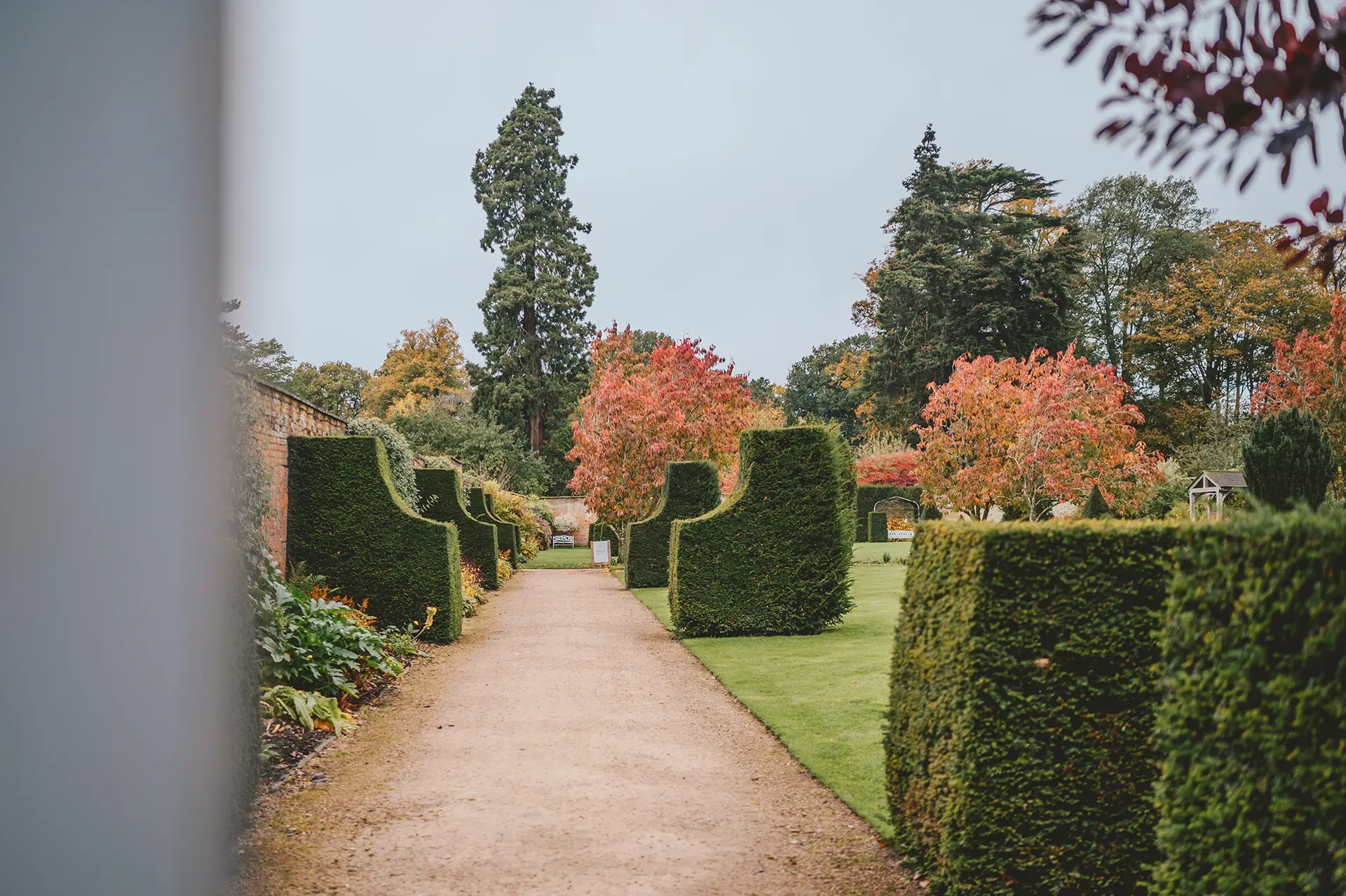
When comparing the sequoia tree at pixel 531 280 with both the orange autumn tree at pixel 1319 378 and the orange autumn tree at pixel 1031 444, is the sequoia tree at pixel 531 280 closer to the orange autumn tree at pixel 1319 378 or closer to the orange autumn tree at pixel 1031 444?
the orange autumn tree at pixel 1031 444

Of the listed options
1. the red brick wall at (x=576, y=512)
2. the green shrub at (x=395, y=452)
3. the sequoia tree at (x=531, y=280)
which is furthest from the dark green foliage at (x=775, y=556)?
the red brick wall at (x=576, y=512)

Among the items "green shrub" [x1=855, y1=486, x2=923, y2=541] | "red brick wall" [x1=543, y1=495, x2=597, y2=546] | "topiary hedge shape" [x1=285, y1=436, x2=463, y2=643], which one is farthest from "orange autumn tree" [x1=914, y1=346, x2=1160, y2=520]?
"red brick wall" [x1=543, y1=495, x2=597, y2=546]

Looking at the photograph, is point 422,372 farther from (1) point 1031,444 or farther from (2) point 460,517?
(1) point 1031,444

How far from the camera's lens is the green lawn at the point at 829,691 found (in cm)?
549

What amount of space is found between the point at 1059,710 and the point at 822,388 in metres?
63.5

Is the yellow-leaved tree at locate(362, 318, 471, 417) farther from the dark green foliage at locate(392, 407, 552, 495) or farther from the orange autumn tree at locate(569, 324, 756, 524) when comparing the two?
A: the orange autumn tree at locate(569, 324, 756, 524)

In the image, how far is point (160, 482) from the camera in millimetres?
2789

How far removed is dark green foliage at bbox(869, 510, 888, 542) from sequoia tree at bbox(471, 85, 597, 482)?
1467 cm

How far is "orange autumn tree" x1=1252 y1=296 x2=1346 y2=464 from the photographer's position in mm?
24703

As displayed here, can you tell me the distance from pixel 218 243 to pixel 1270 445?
802 inches

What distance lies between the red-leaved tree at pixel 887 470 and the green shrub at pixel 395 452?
2661cm

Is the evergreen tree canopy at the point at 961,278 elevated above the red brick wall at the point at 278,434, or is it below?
above

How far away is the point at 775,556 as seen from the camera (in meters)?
12.0

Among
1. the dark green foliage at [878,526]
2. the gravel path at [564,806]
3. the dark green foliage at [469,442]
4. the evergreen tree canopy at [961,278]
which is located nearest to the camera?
the gravel path at [564,806]
